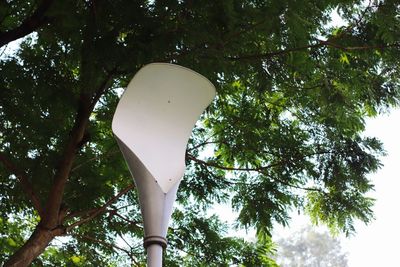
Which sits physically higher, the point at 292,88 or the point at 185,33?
the point at 292,88

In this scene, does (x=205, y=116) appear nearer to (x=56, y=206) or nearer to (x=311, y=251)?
(x=56, y=206)

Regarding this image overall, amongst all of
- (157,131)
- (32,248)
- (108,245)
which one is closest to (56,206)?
(32,248)

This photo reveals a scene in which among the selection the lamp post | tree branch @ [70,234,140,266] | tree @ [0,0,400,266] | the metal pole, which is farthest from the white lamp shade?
tree branch @ [70,234,140,266]

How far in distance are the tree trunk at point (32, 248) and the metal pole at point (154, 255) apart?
60.3 inches

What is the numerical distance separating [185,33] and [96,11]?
54 cm

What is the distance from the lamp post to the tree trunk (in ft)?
4.87

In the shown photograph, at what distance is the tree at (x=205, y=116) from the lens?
288 centimetres

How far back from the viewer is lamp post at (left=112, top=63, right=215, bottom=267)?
187cm

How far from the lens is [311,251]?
41000 mm

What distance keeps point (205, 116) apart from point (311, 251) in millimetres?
38652

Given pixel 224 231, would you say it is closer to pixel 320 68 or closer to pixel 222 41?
pixel 320 68

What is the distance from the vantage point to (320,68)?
12.4ft

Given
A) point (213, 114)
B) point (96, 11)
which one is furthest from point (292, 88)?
point (96, 11)

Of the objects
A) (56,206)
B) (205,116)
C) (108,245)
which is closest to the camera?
(56,206)
